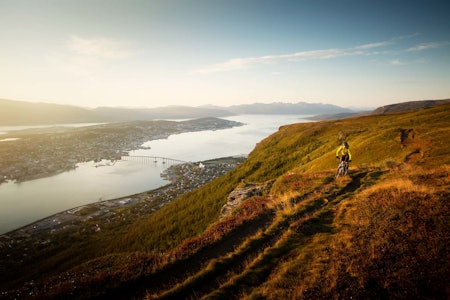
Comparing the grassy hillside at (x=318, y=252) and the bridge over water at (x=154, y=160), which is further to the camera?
the bridge over water at (x=154, y=160)

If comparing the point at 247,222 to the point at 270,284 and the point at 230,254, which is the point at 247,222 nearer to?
the point at 230,254

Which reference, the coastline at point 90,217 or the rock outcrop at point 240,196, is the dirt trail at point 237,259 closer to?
the rock outcrop at point 240,196

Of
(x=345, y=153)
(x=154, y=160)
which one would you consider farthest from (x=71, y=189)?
(x=345, y=153)

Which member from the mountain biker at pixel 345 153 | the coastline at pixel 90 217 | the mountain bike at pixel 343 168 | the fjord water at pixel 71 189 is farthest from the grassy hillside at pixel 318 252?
the fjord water at pixel 71 189

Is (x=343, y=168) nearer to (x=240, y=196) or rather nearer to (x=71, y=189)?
(x=240, y=196)

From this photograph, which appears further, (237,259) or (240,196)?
(240,196)

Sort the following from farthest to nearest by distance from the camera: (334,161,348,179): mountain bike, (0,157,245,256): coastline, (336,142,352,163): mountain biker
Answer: (0,157,245,256): coastline < (334,161,348,179): mountain bike < (336,142,352,163): mountain biker

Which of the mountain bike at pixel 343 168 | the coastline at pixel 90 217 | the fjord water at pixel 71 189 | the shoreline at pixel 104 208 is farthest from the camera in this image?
the fjord water at pixel 71 189

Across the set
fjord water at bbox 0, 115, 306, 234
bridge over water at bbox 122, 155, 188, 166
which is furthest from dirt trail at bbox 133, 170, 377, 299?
bridge over water at bbox 122, 155, 188, 166

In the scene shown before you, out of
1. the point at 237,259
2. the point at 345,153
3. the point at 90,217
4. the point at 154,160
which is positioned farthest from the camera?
the point at 154,160

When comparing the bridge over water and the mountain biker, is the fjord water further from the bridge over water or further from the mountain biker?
the mountain biker

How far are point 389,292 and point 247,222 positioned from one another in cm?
1008

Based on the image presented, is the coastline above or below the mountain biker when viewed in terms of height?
below

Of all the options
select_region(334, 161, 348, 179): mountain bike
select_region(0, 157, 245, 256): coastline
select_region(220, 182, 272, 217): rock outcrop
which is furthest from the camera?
select_region(0, 157, 245, 256): coastline
